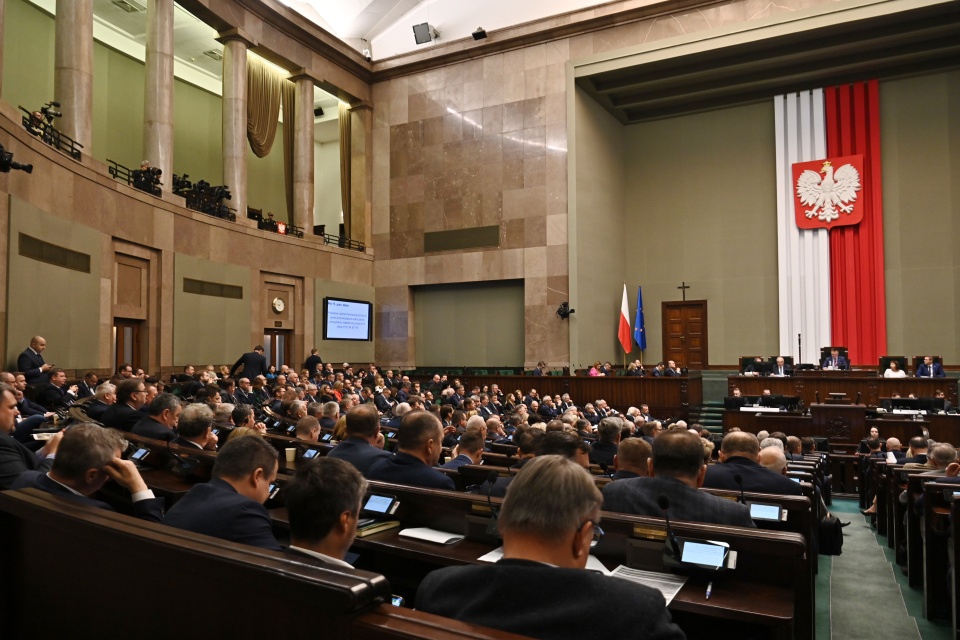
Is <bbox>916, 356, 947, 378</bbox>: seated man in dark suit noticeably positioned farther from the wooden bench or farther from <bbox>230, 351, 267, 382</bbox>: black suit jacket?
the wooden bench

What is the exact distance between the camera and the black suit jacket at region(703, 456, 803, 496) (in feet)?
12.3

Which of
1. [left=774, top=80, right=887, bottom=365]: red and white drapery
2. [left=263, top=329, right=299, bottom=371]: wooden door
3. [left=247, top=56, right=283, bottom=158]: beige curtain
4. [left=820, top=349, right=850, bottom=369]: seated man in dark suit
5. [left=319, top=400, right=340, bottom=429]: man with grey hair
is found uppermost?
[left=247, top=56, right=283, bottom=158]: beige curtain

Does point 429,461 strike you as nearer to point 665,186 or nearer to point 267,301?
point 267,301

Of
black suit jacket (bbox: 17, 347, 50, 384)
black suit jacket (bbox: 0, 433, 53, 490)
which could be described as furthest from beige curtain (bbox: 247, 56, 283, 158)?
black suit jacket (bbox: 0, 433, 53, 490)

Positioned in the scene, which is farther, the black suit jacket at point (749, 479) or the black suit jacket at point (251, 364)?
the black suit jacket at point (251, 364)

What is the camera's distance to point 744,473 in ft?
12.6

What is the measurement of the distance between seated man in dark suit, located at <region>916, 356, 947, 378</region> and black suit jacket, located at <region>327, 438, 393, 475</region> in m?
12.0

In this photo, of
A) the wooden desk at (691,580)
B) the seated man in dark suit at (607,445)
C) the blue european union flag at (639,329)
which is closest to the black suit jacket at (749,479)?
the seated man in dark suit at (607,445)

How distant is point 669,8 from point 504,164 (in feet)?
16.8

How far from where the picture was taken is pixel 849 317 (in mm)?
16156

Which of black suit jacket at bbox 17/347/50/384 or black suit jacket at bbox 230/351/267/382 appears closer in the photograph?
black suit jacket at bbox 17/347/50/384

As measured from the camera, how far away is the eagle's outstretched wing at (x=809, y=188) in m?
16.5

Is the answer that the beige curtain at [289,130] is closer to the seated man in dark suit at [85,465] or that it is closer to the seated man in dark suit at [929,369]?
the seated man in dark suit at [929,369]

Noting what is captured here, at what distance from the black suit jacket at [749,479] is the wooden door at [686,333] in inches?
570
